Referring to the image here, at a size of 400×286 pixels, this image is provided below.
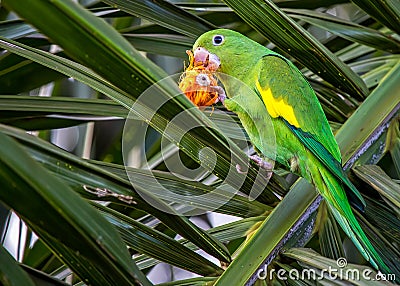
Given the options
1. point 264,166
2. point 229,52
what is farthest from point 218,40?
point 264,166

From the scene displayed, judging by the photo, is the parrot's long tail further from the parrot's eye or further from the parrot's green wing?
the parrot's eye

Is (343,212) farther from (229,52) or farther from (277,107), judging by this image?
(229,52)

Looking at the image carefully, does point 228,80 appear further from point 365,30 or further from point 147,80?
point 147,80

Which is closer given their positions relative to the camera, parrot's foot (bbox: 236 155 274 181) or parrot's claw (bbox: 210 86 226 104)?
parrot's foot (bbox: 236 155 274 181)

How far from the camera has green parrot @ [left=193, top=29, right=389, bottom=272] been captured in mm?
1062

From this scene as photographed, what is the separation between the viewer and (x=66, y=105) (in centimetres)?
94

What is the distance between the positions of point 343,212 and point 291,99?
35 centimetres

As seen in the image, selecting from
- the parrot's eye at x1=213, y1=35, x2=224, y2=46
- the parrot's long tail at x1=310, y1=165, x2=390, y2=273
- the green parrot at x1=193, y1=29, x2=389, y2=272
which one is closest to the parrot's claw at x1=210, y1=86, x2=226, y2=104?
the green parrot at x1=193, y1=29, x2=389, y2=272

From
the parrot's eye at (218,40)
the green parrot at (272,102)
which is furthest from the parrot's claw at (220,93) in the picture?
the parrot's eye at (218,40)

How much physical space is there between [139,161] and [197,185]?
690 millimetres

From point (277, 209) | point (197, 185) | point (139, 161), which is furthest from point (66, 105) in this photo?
point (139, 161)

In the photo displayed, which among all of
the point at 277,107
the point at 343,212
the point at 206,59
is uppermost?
the point at 206,59

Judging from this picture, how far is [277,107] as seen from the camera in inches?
44.3

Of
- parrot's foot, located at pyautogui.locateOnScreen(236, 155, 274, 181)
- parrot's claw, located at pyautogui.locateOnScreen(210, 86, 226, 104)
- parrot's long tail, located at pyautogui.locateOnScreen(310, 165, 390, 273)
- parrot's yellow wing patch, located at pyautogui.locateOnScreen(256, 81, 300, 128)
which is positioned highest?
parrot's claw, located at pyautogui.locateOnScreen(210, 86, 226, 104)
